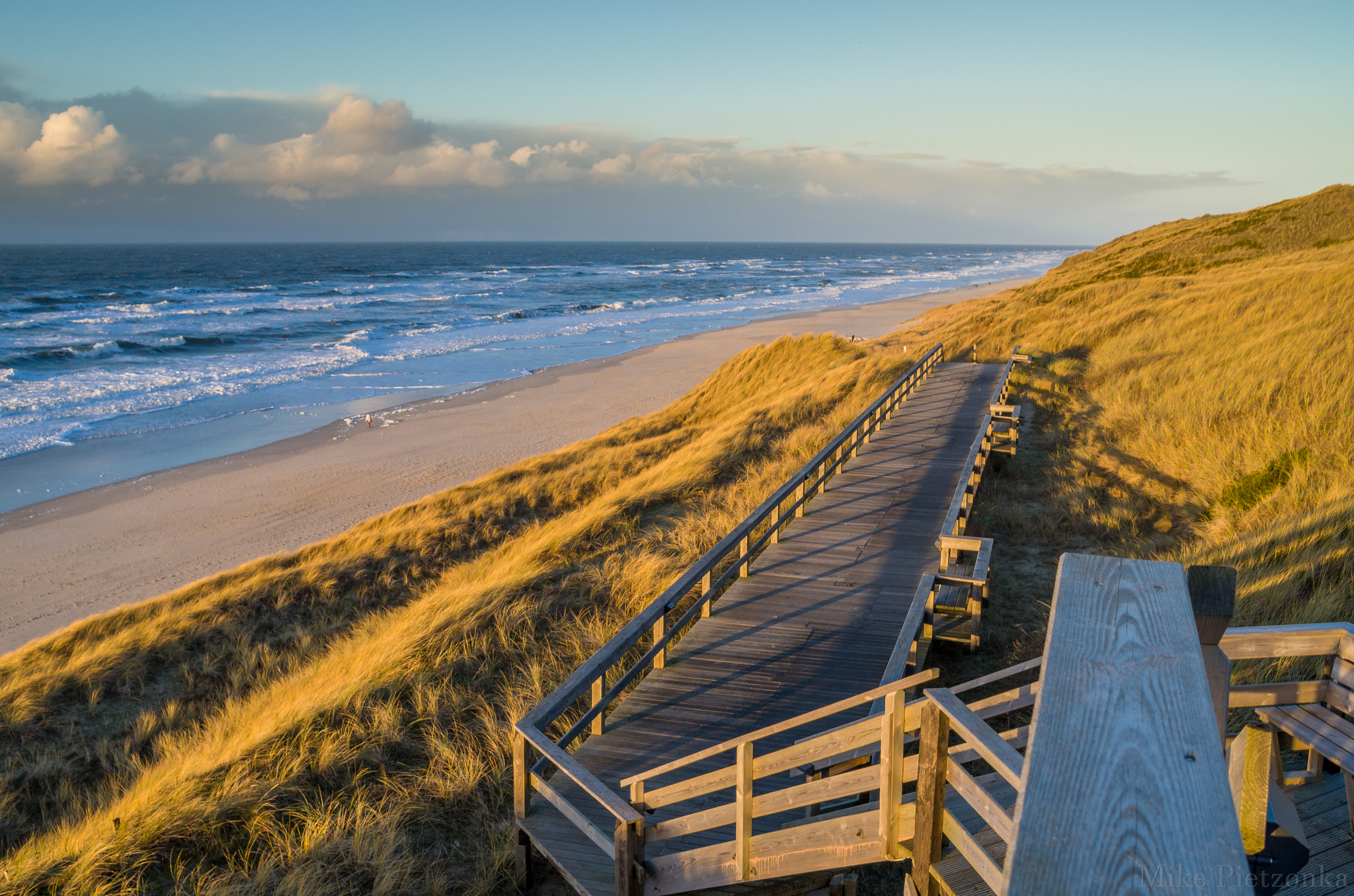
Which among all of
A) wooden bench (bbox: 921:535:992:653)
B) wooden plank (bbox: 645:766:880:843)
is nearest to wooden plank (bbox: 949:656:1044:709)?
wooden plank (bbox: 645:766:880:843)

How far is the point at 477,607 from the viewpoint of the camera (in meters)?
9.09

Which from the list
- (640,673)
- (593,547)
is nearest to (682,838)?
(640,673)

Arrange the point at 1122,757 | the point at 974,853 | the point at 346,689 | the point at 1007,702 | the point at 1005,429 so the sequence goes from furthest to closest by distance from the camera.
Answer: the point at 1005,429
the point at 346,689
the point at 1007,702
the point at 974,853
the point at 1122,757

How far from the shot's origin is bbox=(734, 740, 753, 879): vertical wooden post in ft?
12.2

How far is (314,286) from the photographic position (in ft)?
268

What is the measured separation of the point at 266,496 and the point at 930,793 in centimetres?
1961

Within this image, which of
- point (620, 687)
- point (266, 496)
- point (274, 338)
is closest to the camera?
point (620, 687)

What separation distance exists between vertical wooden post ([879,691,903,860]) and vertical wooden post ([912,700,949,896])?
107 millimetres

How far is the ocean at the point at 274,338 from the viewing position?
24.7 meters

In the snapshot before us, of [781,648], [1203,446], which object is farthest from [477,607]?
[1203,446]

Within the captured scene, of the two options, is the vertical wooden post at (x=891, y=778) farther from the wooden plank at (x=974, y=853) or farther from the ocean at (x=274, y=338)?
the ocean at (x=274, y=338)

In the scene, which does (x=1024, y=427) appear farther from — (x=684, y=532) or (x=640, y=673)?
(x=640, y=673)

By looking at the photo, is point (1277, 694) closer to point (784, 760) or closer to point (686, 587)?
point (784, 760)

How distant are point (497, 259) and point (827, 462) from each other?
145043mm
